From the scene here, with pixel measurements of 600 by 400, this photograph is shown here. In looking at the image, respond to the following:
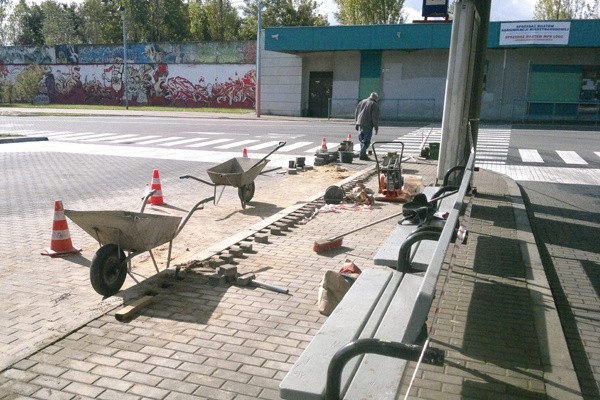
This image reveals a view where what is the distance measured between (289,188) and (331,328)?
799 cm

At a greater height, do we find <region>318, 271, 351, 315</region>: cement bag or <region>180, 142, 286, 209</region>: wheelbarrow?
<region>180, 142, 286, 209</region>: wheelbarrow

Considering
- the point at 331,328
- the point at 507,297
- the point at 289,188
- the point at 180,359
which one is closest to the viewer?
the point at 331,328

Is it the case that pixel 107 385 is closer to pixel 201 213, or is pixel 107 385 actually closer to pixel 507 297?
pixel 507 297

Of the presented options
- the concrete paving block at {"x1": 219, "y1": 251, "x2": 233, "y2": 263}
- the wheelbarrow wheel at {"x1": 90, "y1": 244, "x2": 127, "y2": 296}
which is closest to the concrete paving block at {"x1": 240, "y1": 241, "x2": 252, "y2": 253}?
the concrete paving block at {"x1": 219, "y1": 251, "x2": 233, "y2": 263}

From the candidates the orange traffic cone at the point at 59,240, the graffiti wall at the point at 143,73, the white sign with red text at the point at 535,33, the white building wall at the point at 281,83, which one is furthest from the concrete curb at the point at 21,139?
the graffiti wall at the point at 143,73

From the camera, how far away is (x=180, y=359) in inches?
149

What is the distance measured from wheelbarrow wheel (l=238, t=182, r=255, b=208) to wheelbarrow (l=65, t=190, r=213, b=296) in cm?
368

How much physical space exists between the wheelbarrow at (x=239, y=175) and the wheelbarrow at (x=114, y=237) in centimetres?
311

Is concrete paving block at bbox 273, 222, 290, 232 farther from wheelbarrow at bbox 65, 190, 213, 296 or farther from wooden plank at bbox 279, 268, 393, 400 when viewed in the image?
wooden plank at bbox 279, 268, 393, 400

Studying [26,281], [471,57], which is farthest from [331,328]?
[471,57]

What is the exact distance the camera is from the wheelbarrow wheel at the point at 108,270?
16.0 feet

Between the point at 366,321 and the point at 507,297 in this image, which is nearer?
the point at 366,321

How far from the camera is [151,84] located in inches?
1970

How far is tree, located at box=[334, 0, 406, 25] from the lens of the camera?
187ft
